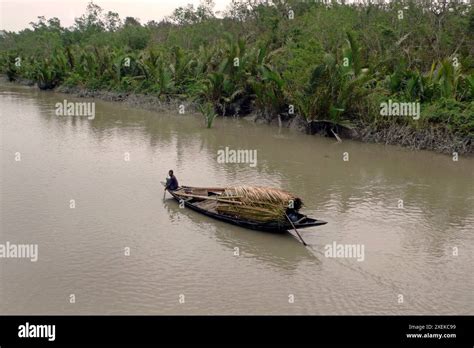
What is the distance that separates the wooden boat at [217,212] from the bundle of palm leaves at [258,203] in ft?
0.32

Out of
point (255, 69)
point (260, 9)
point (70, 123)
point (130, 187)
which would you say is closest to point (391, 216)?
point (130, 187)

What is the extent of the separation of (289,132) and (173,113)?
7800mm

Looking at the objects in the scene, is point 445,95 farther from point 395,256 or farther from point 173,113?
point 173,113

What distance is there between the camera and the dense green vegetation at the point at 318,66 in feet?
62.4

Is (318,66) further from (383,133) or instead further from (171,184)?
(171,184)

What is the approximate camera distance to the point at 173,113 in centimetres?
2752

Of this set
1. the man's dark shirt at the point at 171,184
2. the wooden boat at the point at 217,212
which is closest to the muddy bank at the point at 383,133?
the wooden boat at the point at 217,212

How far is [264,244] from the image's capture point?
32.4 feet

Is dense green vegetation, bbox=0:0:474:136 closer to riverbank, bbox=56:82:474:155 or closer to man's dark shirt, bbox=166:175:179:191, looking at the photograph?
riverbank, bbox=56:82:474:155

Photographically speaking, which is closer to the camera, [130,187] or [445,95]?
[130,187]

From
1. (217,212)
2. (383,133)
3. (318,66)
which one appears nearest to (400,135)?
(383,133)

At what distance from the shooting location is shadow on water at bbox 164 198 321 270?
9297mm

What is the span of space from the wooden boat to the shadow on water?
0.43ft
